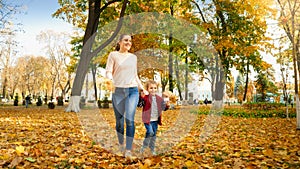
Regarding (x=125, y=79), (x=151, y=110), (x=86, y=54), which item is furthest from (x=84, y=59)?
(x=125, y=79)

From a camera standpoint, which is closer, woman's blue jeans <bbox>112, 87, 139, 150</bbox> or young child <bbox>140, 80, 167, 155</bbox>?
woman's blue jeans <bbox>112, 87, 139, 150</bbox>

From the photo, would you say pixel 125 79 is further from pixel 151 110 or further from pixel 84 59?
pixel 84 59

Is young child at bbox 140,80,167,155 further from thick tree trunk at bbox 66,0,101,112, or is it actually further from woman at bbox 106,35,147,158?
thick tree trunk at bbox 66,0,101,112

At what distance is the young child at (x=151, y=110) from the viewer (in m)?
4.76

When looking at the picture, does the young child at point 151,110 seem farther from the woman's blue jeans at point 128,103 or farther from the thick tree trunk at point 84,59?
the thick tree trunk at point 84,59

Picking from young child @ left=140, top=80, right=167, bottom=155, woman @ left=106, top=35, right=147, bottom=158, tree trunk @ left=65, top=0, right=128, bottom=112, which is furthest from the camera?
tree trunk @ left=65, top=0, right=128, bottom=112

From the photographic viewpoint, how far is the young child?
4758 mm

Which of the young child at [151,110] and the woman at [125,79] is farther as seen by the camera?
the young child at [151,110]

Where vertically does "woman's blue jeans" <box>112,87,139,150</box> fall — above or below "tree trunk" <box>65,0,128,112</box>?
below

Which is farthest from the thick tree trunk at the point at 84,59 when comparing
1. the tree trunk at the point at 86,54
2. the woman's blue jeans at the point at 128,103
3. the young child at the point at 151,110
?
the woman's blue jeans at the point at 128,103

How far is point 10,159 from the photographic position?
416cm

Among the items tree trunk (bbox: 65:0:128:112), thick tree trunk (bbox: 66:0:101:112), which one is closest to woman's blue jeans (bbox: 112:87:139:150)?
tree trunk (bbox: 65:0:128:112)

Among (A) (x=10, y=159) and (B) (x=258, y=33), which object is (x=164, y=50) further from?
(A) (x=10, y=159)

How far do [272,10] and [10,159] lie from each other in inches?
489
